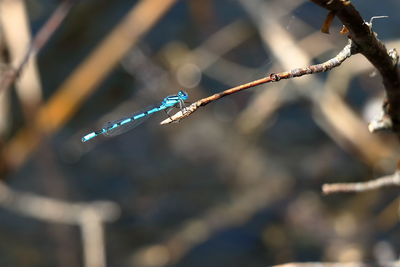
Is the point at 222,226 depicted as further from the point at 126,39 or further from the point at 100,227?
the point at 126,39

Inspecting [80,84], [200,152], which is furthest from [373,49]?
[200,152]

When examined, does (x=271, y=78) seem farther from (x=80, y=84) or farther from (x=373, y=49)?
(x=80, y=84)

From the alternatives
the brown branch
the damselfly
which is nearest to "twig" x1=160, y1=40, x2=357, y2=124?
the brown branch

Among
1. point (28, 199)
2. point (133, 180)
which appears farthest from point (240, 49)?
point (28, 199)

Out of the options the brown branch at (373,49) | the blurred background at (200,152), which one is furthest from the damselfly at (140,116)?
the blurred background at (200,152)

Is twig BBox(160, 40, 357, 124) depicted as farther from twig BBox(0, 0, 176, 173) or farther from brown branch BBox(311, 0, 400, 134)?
twig BBox(0, 0, 176, 173)

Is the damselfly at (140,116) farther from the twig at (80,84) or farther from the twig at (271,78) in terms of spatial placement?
the twig at (80,84)
